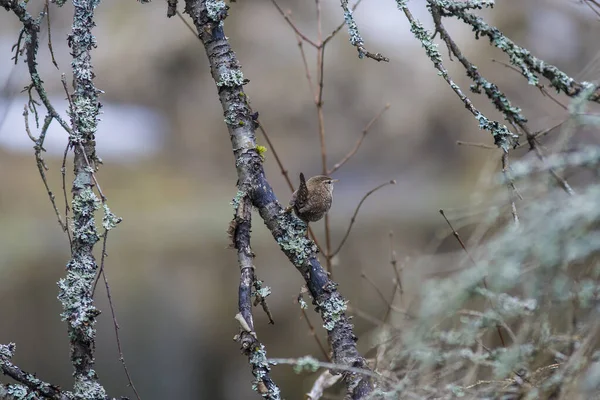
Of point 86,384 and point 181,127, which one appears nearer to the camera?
point 86,384

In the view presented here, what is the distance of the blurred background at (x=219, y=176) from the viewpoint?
5883 mm

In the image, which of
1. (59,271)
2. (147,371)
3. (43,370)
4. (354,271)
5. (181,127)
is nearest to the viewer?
(43,370)

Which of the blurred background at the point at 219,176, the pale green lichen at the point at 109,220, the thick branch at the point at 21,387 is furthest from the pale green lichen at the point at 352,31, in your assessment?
the blurred background at the point at 219,176

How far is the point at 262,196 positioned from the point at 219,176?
12739mm

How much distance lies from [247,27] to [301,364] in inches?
596

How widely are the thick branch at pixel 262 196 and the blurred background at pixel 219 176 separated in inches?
112

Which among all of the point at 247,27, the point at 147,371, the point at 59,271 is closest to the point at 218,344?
the point at 147,371

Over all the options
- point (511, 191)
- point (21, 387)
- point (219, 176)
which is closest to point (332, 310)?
point (511, 191)

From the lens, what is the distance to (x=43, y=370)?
16.9 ft

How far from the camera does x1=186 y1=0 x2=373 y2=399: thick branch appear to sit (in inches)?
56.5

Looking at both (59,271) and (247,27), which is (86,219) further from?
(247,27)

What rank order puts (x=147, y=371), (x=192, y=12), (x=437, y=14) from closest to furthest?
(x=437, y=14) → (x=192, y=12) → (x=147, y=371)

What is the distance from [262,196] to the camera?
Result: 4.94ft

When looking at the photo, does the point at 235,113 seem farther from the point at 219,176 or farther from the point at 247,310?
the point at 219,176
